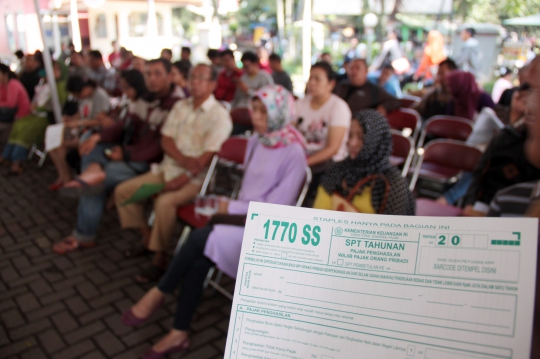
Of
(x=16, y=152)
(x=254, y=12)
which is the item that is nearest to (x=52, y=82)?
(x=16, y=152)

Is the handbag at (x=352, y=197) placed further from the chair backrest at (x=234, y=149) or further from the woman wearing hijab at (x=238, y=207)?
Answer: the chair backrest at (x=234, y=149)

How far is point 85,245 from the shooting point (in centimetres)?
389

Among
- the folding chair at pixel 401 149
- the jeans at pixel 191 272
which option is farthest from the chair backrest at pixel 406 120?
the jeans at pixel 191 272

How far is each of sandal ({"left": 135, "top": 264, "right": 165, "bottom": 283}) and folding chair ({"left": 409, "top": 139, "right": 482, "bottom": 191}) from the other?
2.16 meters

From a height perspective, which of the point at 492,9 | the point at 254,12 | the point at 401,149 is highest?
the point at 254,12

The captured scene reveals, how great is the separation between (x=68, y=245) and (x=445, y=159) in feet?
11.1

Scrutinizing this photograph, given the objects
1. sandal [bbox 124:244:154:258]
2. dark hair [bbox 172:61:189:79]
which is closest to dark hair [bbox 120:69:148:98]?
sandal [bbox 124:244:154:258]

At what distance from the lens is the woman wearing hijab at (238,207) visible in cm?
250

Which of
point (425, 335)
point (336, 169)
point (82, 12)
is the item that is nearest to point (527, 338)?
point (425, 335)

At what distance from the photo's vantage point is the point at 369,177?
7.64 feet

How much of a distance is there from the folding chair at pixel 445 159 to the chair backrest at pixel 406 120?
3.22 feet

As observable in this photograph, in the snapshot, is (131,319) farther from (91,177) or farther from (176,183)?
(91,177)

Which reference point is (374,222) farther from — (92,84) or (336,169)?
(92,84)

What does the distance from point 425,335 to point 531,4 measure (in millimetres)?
13707
